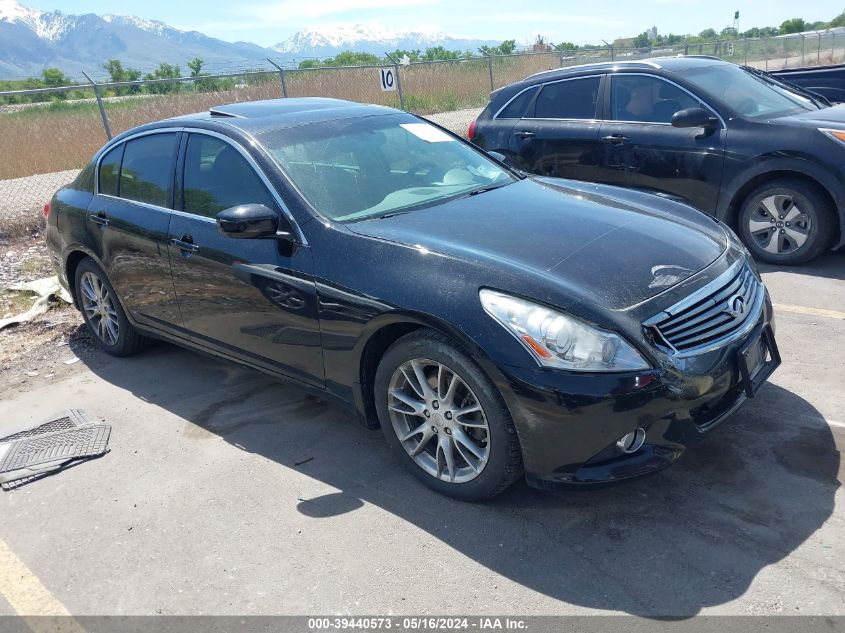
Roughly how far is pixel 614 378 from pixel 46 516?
9.28ft

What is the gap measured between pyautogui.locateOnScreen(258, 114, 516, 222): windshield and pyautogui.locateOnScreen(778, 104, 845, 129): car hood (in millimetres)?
3013

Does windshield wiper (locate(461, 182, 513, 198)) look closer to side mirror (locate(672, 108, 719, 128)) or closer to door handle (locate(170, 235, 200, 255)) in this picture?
door handle (locate(170, 235, 200, 255))

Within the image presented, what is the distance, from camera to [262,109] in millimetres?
4656

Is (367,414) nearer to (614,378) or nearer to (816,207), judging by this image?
(614,378)

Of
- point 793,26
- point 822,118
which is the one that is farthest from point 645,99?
point 793,26

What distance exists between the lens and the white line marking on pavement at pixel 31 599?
9.61 ft

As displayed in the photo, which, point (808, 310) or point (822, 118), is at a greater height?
point (822, 118)

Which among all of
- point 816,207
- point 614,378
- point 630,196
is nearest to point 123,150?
point 630,196

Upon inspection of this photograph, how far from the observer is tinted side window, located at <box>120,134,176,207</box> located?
4.64 m

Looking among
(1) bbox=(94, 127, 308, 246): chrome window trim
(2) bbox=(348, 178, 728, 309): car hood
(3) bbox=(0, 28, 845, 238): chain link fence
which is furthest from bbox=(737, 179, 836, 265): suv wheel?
(3) bbox=(0, 28, 845, 238): chain link fence

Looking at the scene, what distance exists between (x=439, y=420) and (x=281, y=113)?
2.28 metres

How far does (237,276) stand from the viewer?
4023 millimetres

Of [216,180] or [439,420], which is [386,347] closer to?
[439,420]

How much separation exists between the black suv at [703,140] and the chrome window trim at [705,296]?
2.50 m
